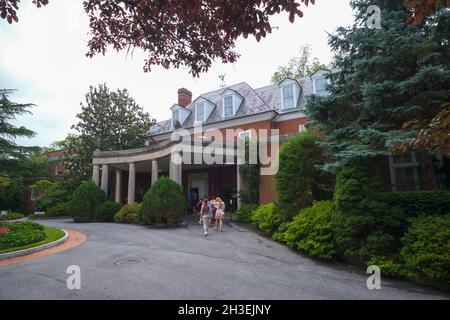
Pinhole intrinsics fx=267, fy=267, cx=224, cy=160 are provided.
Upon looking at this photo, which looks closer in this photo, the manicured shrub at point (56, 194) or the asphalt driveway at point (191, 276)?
the asphalt driveway at point (191, 276)

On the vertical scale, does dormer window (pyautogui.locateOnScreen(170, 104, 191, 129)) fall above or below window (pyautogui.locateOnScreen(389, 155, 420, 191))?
above

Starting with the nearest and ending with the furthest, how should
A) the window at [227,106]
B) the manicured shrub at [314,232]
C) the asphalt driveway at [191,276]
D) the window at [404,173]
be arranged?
the asphalt driveway at [191,276]
the manicured shrub at [314,232]
the window at [404,173]
the window at [227,106]

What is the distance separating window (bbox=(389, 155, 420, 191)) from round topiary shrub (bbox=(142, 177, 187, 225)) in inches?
398

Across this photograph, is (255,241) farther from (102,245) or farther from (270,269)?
(102,245)

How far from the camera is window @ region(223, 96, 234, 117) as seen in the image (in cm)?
2372

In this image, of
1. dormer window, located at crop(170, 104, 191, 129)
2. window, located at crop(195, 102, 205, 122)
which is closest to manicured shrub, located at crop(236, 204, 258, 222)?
window, located at crop(195, 102, 205, 122)

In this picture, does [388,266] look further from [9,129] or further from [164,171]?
[9,129]

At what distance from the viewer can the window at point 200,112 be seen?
83.6ft

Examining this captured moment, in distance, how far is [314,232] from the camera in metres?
8.91

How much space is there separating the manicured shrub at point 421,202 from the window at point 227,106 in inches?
656

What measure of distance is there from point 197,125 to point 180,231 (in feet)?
45.6

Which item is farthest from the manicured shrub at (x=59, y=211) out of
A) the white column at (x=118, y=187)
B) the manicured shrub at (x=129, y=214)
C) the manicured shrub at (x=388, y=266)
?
the manicured shrub at (x=388, y=266)

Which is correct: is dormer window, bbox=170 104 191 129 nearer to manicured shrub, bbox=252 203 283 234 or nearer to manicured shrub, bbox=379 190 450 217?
manicured shrub, bbox=252 203 283 234

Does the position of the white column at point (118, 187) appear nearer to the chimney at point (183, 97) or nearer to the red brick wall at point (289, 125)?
the chimney at point (183, 97)
